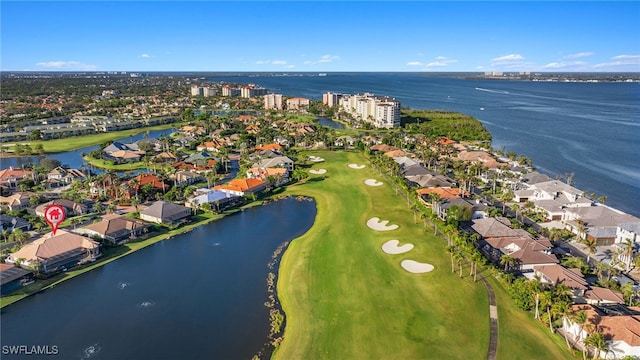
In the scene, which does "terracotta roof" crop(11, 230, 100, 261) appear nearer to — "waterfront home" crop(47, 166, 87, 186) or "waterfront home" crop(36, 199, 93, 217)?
"waterfront home" crop(36, 199, 93, 217)

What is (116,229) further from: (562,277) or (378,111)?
Answer: (378,111)

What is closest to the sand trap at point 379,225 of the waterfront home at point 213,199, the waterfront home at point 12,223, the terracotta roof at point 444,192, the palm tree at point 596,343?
the terracotta roof at point 444,192

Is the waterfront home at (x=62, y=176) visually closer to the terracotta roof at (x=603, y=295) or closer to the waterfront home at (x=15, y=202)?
the waterfront home at (x=15, y=202)

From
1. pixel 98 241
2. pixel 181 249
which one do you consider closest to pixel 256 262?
pixel 181 249

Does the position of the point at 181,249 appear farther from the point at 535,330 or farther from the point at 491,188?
the point at 491,188

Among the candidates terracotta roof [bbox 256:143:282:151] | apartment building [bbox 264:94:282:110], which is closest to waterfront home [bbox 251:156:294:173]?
terracotta roof [bbox 256:143:282:151]

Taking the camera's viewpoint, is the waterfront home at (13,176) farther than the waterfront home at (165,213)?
Yes
